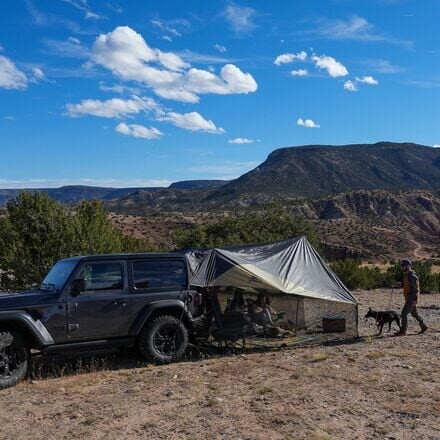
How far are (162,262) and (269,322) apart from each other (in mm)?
2534

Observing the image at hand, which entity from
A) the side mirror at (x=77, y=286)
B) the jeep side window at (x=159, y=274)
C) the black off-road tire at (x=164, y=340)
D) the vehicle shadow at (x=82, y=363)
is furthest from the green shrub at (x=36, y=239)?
the side mirror at (x=77, y=286)

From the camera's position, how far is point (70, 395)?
804 centimetres

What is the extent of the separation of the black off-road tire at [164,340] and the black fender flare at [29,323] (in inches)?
64.5

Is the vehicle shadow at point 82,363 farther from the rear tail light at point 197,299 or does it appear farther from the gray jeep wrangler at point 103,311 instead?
the rear tail light at point 197,299

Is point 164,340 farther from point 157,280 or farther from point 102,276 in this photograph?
point 102,276

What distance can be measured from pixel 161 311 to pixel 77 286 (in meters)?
1.66

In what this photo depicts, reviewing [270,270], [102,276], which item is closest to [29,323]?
[102,276]

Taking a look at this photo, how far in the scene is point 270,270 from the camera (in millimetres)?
11461

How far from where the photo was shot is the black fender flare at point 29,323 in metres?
8.46

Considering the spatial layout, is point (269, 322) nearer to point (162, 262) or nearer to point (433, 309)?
point (162, 262)

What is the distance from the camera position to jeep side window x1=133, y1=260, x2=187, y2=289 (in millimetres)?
9867

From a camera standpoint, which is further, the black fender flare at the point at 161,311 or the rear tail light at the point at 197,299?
the rear tail light at the point at 197,299

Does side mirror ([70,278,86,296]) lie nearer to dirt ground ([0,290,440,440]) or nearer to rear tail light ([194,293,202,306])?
dirt ground ([0,290,440,440])

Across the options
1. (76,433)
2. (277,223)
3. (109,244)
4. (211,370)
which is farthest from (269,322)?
(277,223)
